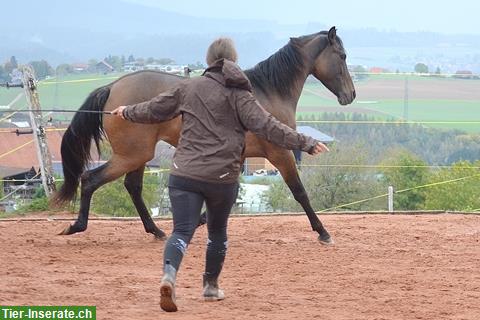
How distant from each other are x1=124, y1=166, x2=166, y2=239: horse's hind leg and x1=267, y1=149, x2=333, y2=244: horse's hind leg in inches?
54.6

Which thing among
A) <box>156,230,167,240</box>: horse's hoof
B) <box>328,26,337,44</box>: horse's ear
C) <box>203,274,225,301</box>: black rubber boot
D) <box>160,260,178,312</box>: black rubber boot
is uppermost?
<box>328,26,337,44</box>: horse's ear

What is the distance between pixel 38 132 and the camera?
13.6m

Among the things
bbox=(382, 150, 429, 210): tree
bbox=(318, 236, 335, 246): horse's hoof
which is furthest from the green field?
bbox=(318, 236, 335, 246): horse's hoof

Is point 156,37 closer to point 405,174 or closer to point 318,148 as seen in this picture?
point 405,174

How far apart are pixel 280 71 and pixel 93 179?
2227mm

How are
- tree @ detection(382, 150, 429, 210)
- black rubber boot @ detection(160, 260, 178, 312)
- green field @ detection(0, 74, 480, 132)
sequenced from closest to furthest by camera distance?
1. black rubber boot @ detection(160, 260, 178, 312)
2. tree @ detection(382, 150, 429, 210)
3. green field @ detection(0, 74, 480, 132)

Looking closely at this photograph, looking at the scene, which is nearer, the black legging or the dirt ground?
the black legging

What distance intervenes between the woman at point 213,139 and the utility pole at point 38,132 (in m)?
7.60

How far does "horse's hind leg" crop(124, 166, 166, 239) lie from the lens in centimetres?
971

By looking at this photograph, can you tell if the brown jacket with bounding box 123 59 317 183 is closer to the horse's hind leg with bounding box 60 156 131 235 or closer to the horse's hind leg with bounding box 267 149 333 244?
the horse's hind leg with bounding box 60 156 131 235

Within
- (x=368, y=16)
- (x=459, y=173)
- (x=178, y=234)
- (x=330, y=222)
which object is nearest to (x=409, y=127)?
(x=459, y=173)

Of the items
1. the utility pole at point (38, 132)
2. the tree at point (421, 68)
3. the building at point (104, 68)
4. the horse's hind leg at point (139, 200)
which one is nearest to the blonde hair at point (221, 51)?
the horse's hind leg at point (139, 200)

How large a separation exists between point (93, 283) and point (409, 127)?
88.8 feet

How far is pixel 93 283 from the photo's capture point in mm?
6926
